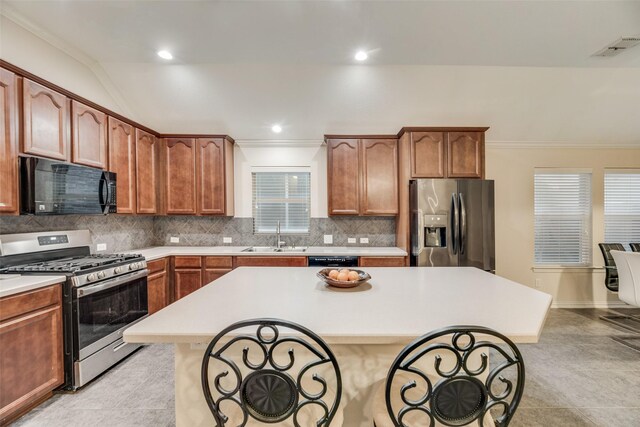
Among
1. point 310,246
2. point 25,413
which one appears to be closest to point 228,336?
point 25,413

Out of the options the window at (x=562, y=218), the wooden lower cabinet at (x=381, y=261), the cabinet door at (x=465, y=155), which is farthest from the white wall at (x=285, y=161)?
the window at (x=562, y=218)

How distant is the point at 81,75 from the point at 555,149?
6115mm

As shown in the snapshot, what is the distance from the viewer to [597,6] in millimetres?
1933

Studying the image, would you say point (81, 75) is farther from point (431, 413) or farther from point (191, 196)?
point (431, 413)

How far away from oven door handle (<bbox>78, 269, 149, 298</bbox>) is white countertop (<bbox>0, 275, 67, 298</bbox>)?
0.16 meters

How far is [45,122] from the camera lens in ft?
7.59

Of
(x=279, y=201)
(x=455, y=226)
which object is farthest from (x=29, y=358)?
(x=455, y=226)

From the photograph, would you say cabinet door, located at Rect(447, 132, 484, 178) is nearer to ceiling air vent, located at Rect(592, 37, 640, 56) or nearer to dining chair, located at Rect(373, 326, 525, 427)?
ceiling air vent, located at Rect(592, 37, 640, 56)

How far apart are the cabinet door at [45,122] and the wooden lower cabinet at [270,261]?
6.67 feet

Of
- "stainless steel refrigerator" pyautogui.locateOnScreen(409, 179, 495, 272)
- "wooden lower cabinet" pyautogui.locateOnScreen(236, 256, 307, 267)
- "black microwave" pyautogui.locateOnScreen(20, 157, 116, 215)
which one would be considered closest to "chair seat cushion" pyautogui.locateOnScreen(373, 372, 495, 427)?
"stainless steel refrigerator" pyautogui.locateOnScreen(409, 179, 495, 272)

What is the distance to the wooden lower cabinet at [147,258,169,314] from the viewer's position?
318cm

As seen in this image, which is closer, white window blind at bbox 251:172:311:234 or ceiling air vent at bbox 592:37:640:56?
ceiling air vent at bbox 592:37:640:56

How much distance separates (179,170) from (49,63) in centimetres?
163

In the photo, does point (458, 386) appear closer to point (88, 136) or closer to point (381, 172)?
point (381, 172)
